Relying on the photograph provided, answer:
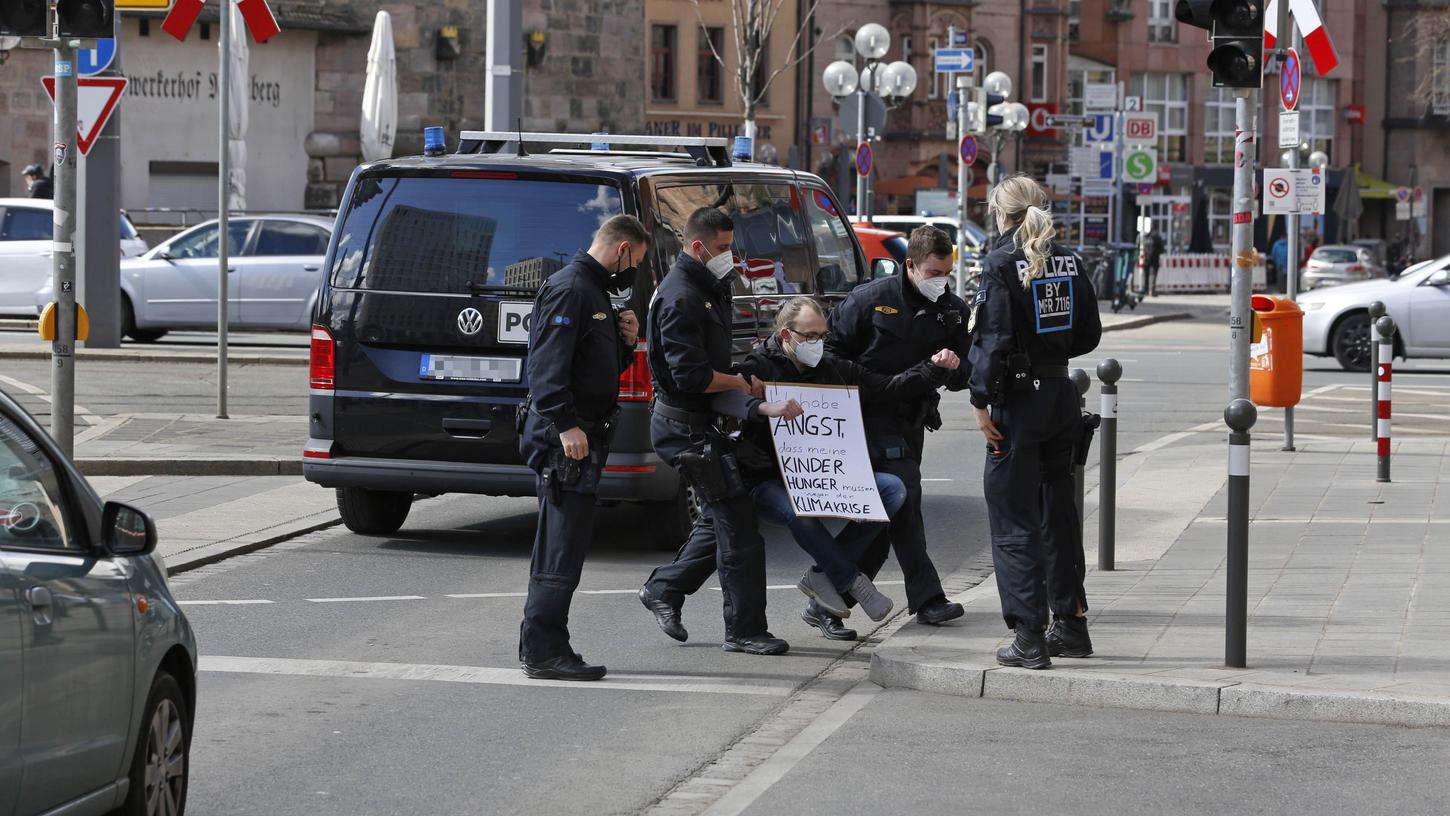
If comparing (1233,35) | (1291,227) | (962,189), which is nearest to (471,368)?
(1233,35)

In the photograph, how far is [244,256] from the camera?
24.5m

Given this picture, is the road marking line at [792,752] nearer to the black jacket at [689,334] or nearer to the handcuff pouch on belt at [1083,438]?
the handcuff pouch on belt at [1083,438]

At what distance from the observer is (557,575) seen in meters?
8.09

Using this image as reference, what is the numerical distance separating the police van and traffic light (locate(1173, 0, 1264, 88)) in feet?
8.89

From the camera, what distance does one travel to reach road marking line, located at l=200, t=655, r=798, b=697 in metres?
8.01

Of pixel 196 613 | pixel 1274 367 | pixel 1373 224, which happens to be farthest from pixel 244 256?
pixel 1373 224

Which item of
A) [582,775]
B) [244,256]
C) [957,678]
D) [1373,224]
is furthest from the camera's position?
[1373,224]

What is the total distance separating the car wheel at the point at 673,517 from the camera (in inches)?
444

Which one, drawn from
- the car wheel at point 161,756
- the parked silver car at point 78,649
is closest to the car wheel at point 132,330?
the car wheel at point 161,756

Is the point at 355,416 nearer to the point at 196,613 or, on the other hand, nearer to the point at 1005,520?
the point at 196,613

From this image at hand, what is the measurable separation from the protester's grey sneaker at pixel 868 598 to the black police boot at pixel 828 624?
0.88 ft

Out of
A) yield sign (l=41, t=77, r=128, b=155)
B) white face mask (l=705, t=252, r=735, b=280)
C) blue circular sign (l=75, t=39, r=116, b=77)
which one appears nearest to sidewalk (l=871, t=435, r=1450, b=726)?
white face mask (l=705, t=252, r=735, b=280)

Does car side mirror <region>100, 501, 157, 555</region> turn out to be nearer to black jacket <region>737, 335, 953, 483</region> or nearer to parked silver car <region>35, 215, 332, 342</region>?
black jacket <region>737, 335, 953, 483</region>

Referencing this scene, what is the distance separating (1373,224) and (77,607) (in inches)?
3190
